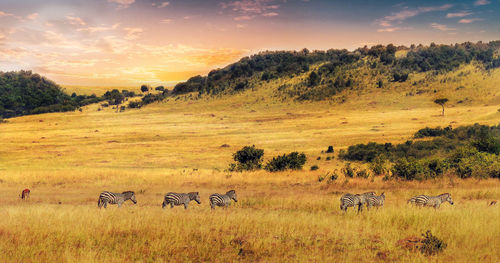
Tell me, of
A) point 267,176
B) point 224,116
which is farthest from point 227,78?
point 267,176

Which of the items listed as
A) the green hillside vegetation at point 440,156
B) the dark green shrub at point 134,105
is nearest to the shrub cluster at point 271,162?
the green hillside vegetation at point 440,156

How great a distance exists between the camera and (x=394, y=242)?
953 centimetres

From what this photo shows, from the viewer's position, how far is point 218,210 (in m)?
14.4

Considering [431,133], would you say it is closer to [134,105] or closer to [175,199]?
[175,199]

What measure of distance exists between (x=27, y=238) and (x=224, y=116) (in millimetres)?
99414

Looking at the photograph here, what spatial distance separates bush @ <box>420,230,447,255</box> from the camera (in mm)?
8625

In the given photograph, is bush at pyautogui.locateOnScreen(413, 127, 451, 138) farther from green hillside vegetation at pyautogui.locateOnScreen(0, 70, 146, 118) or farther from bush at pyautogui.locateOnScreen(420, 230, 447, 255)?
green hillside vegetation at pyautogui.locateOnScreen(0, 70, 146, 118)

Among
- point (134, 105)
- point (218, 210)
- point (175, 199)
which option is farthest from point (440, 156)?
point (134, 105)

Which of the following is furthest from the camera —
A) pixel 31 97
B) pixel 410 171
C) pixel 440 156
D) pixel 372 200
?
pixel 31 97

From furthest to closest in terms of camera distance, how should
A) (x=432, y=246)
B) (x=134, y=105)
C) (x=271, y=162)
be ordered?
(x=134, y=105), (x=271, y=162), (x=432, y=246)

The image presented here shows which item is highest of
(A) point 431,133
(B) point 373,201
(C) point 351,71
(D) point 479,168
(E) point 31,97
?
(C) point 351,71

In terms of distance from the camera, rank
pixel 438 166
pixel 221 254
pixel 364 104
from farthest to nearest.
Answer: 1. pixel 364 104
2. pixel 438 166
3. pixel 221 254

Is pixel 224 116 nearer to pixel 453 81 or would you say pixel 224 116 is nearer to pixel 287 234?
pixel 453 81

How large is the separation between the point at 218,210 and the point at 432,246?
25.8 ft
